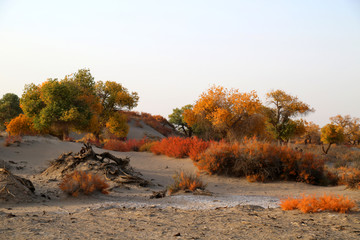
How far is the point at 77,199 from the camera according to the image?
25.8ft

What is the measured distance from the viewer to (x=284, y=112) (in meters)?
35.5

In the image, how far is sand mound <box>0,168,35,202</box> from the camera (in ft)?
23.4

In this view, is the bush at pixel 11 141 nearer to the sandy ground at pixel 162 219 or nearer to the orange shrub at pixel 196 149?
the sandy ground at pixel 162 219

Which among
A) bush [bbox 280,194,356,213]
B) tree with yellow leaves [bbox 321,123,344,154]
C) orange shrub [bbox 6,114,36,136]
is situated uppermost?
tree with yellow leaves [bbox 321,123,344,154]

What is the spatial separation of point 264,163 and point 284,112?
940 inches

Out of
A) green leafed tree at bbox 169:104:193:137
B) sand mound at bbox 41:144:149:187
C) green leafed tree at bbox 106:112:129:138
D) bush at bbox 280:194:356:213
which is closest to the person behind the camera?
bush at bbox 280:194:356:213

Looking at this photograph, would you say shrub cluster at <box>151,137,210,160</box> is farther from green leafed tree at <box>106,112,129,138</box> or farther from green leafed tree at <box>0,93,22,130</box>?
green leafed tree at <box>0,93,22,130</box>

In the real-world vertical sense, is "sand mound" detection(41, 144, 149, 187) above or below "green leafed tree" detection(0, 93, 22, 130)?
below

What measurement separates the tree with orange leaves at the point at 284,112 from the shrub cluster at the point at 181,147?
19.9m

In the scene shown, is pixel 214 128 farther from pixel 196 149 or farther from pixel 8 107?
pixel 8 107

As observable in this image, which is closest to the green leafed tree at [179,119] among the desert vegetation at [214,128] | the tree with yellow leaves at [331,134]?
the desert vegetation at [214,128]

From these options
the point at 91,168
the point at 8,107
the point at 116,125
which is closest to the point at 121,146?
the point at 91,168

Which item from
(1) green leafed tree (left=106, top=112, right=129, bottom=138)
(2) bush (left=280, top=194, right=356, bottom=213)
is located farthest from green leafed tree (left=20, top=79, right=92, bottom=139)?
(2) bush (left=280, top=194, right=356, bottom=213)

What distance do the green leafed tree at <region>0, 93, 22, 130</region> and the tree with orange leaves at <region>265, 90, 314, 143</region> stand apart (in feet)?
99.2
